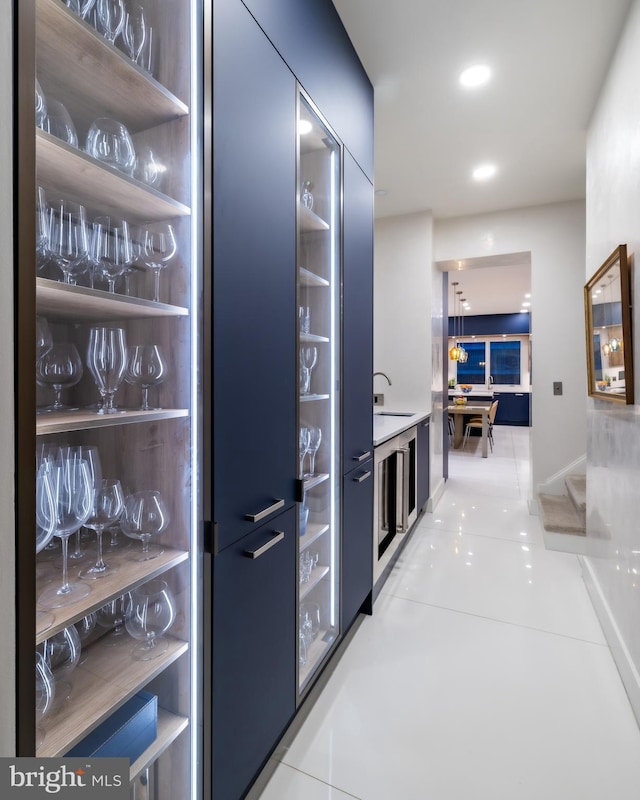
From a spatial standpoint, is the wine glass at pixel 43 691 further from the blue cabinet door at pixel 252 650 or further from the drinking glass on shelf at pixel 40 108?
the drinking glass on shelf at pixel 40 108


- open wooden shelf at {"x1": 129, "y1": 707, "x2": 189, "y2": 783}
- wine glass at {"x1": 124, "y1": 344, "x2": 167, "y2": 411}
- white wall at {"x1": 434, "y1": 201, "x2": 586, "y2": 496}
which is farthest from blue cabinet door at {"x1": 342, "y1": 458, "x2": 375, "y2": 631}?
white wall at {"x1": 434, "y1": 201, "x2": 586, "y2": 496}

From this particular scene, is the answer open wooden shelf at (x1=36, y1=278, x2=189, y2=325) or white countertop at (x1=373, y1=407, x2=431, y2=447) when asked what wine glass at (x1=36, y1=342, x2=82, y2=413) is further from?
white countertop at (x1=373, y1=407, x2=431, y2=447)

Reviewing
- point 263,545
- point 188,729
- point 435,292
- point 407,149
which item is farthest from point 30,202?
point 435,292

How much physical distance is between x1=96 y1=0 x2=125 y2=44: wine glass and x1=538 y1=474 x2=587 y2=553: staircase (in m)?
3.62

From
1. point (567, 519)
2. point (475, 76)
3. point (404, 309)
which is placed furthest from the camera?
point (404, 309)

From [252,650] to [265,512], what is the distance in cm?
39

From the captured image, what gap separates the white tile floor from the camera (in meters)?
1.40

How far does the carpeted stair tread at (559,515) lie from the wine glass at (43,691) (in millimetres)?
3317

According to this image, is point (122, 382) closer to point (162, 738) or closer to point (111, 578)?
point (111, 578)

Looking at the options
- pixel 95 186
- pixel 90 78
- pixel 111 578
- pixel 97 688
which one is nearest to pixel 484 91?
pixel 90 78

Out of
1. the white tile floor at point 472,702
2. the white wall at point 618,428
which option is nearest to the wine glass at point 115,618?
the white tile floor at point 472,702

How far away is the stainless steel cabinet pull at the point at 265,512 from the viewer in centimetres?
122

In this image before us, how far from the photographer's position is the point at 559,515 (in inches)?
138

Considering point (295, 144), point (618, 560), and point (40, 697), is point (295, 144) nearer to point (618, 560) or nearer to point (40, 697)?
point (40, 697)
